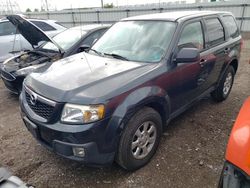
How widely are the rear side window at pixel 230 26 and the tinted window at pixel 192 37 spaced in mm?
1111

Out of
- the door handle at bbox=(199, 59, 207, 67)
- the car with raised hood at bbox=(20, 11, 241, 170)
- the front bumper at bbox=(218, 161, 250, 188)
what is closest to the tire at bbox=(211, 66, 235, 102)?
the car with raised hood at bbox=(20, 11, 241, 170)

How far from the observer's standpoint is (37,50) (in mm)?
5812

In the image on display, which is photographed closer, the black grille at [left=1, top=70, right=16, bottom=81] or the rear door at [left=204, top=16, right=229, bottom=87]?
the rear door at [left=204, top=16, right=229, bottom=87]

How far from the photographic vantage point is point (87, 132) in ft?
7.54

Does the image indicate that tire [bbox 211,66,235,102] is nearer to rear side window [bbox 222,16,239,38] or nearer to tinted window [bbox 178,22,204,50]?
rear side window [bbox 222,16,239,38]

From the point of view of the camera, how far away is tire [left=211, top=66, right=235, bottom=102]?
4.57 meters

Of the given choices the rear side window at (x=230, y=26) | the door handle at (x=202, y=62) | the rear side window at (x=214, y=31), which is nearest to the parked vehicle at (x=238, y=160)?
the door handle at (x=202, y=62)

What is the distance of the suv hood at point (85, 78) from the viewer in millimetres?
2438

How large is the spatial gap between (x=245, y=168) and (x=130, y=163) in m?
1.52

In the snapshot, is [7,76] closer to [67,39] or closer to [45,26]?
[67,39]

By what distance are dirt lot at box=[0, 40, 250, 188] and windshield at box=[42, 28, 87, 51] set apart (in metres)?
2.13

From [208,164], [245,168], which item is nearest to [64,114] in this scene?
[245,168]

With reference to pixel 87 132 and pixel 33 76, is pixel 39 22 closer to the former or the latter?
pixel 33 76

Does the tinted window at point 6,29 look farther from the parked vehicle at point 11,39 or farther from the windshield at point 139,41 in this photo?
the windshield at point 139,41
